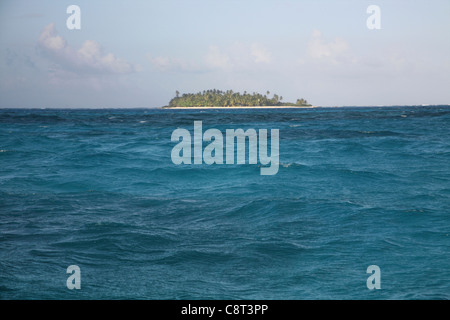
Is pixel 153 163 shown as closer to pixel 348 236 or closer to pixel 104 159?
pixel 104 159

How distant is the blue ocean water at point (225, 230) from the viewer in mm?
8602

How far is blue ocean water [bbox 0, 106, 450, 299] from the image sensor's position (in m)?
8.60

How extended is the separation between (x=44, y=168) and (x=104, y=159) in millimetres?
3995

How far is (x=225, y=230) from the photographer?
12.4 metres
